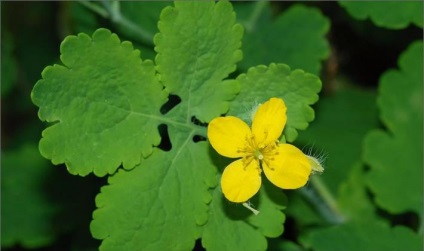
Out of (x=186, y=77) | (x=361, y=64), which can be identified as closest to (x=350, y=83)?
(x=361, y=64)

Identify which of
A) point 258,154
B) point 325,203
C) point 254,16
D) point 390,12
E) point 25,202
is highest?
point 390,12

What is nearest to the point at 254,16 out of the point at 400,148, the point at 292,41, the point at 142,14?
the point at 292,41

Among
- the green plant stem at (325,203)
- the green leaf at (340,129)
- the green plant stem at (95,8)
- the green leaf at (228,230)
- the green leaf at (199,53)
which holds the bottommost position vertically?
the green plant stem at (325,203)

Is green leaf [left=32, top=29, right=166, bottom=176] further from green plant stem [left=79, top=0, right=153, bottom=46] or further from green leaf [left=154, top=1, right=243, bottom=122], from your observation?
green plant stem [left=79, top=0, right=153, bottom=46]

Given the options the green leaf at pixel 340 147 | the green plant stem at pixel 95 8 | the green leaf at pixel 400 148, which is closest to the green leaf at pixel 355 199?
the green leaf at pixel 340 147

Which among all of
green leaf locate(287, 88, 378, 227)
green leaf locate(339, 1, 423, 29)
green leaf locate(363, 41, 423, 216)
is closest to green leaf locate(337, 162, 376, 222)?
green leaf locate(287, 88, 378, 227)

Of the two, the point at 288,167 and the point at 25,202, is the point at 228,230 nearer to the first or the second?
the point at 288,167

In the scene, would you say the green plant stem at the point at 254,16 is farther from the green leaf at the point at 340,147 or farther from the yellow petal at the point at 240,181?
the yellow petal at the point at 240,181
